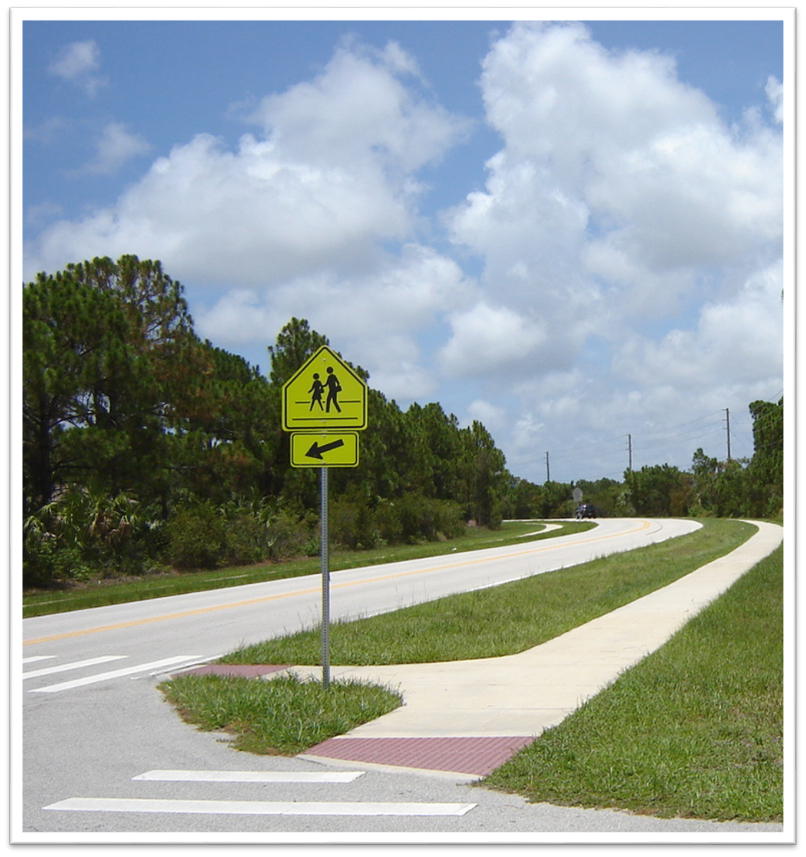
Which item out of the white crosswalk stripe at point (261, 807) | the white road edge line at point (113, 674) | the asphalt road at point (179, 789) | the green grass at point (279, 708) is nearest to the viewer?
the asphalt road at point (179, 789)

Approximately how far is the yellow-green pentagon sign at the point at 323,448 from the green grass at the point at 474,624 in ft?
11.2

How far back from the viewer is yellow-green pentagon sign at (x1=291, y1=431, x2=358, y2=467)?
31.7 feet

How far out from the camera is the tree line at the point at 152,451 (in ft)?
88.8

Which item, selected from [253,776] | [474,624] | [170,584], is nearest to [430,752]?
[253,776]

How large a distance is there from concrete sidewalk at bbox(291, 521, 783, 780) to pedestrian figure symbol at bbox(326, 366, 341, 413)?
291cm

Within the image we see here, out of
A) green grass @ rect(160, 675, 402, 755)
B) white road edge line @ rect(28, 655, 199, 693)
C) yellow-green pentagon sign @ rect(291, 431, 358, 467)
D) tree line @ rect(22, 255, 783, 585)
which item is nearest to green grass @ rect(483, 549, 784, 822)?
green grass @ rect(160, 675, 402, 755)

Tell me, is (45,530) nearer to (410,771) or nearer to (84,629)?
(84,629)

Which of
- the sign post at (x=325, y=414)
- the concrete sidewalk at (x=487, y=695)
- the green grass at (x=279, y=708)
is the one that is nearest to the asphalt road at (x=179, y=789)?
the green grass at (x=279, y=708)

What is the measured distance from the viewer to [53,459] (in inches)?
1084

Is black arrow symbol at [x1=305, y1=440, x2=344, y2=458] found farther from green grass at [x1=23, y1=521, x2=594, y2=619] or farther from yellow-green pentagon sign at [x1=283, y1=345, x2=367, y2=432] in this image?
green grass at [x1=23, y1=521, x2=594, y2=619]

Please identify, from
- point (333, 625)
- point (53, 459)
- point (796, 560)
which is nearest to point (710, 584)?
point (333, 625)

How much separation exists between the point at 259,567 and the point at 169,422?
18.7 ft

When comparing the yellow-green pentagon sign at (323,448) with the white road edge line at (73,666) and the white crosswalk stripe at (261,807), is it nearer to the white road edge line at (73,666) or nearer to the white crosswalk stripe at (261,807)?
the white crosswalk stripe at (261,807)

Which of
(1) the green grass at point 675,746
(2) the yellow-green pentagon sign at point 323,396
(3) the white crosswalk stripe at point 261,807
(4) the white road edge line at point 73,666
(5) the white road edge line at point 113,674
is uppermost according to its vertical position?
(2) the yellow-green pentagon sign at point 323,396
